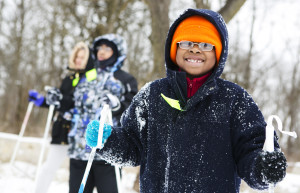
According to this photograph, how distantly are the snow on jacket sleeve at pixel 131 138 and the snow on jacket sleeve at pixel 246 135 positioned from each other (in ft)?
1.57

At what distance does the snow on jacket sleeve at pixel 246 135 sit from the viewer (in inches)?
53.1

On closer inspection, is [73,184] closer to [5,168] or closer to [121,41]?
[121,41]

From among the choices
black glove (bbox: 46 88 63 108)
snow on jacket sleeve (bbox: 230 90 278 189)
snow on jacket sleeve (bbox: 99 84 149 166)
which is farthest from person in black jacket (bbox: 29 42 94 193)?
snow on jacket sleeve (bbox: 230 90 278 189)

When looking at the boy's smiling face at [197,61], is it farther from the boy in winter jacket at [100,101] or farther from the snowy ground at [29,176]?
the snowy ground at [29,176]

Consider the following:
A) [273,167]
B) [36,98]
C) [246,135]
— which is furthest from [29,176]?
[273,167]

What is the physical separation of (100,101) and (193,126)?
1.57 m

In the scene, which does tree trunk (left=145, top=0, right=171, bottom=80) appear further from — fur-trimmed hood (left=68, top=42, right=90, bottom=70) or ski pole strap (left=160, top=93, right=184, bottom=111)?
ski pole strap (left=160, top=93, right=184, bottom=111)

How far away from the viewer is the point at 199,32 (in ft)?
5.16

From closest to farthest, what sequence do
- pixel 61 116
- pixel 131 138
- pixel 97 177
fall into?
pixel 131 138, pixel 97 177, pixel 61 116

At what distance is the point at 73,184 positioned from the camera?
2.79 metres

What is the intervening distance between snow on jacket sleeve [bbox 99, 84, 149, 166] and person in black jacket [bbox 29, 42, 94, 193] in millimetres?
1641

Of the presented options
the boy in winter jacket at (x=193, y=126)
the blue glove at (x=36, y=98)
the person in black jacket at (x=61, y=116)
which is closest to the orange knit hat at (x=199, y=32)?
the boy in winter jacket at (x=193, y=126)

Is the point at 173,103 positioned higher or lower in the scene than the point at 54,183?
higher

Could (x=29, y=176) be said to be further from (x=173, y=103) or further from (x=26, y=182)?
(x=173, y=103)
